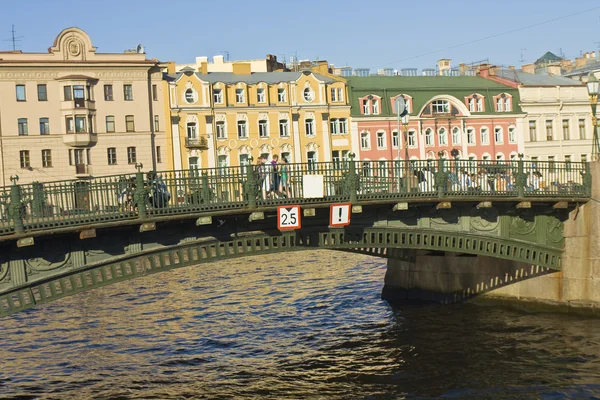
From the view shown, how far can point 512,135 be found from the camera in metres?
81.1

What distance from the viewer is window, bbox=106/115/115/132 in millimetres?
71312

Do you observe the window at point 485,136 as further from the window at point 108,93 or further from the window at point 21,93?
the window at point 21,93

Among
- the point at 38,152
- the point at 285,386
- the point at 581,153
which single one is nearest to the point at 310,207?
the point at 285,386

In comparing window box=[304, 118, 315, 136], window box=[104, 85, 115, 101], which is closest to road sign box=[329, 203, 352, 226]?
window box=[104, 85, 115, 101]

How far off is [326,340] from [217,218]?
8643 millimetres

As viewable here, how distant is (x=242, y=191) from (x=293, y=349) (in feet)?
24.1

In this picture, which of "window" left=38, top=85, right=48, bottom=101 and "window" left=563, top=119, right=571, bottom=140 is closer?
"window" left=38, top=85, right=48, bottom=101

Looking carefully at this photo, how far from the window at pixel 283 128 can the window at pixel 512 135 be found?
19.6 metres

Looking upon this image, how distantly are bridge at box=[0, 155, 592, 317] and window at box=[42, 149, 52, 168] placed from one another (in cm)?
4536

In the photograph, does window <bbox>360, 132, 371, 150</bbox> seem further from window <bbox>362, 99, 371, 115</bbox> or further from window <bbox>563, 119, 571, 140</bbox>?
window <bbox>563, 119, 571, 140</bbox>

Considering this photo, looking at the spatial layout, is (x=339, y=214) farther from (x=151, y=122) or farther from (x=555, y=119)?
(x=555, y=119)

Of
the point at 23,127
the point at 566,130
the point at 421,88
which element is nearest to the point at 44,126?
the point at 23,127

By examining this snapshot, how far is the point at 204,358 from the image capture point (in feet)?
90.9

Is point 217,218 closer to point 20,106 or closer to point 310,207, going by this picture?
point 310,207
